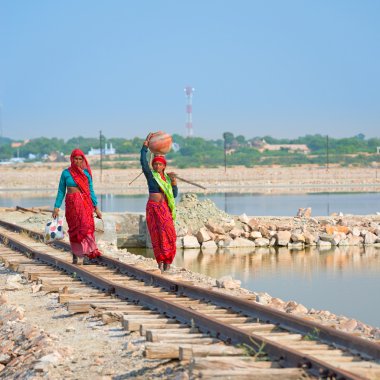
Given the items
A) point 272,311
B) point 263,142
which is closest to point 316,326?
point 272,311

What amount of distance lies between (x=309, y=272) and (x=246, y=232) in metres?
5.88

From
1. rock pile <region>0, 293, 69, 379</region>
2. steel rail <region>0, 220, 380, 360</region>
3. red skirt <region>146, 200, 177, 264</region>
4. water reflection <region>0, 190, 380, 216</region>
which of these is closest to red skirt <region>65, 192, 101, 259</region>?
steel rail <region>0, 220, 380, 360</region>

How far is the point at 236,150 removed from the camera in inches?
6107

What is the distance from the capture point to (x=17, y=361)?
7.52 metres

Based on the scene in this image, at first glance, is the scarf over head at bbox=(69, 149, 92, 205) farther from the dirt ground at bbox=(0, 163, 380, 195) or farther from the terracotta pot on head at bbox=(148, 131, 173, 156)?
the dirt ground at bbox=(0, 163, 380, 195)

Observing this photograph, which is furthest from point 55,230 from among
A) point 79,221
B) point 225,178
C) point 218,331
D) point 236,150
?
point 236,150

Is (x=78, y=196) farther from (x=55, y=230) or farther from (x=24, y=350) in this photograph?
(x=24, y=350)

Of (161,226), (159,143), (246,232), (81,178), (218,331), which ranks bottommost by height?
(246,232)

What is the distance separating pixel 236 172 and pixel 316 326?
91.8 metres

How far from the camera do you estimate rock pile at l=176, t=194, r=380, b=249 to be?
2327 centimetres

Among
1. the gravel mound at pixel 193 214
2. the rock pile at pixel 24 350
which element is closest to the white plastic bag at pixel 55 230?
the gravel mound at pixel 193 214

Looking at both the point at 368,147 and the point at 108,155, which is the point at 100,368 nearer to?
the point at 108,155

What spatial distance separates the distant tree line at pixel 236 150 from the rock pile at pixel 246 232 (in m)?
76.4

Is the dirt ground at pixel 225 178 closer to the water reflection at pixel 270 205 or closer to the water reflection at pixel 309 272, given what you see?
the water reflection at pixel 270 205
